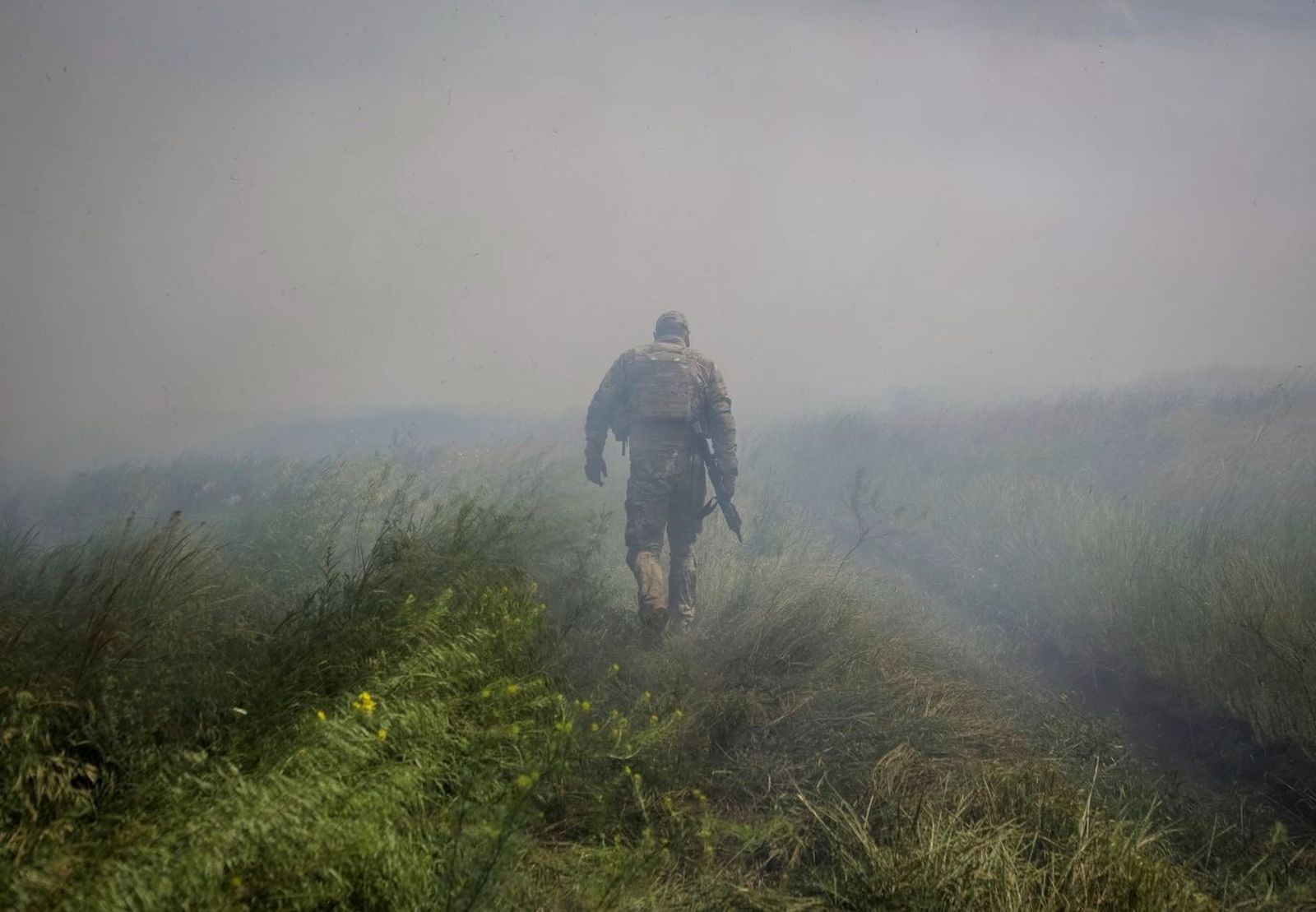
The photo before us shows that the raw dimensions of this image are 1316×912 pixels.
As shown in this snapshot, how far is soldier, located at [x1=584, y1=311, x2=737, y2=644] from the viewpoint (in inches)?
226

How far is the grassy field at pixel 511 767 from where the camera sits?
1.45 m

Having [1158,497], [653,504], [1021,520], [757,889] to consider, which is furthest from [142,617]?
[1158,497]

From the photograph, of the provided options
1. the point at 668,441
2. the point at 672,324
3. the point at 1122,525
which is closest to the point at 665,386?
the point at 668,441

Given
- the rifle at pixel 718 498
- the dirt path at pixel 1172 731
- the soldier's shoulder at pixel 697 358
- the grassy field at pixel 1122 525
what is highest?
the soldier's shoulder at pixel 697 358

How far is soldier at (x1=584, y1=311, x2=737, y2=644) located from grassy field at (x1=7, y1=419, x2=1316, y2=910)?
4.67 feet

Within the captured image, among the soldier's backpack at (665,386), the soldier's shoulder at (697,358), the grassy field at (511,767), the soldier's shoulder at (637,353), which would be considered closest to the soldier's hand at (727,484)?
the soldier's backpack at (665,386)

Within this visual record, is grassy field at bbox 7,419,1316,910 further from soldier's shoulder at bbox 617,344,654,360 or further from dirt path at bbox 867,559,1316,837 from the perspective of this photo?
soldier's shoulder at bbox 617,344,654,360

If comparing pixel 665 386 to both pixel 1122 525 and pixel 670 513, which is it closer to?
pixel 670 513

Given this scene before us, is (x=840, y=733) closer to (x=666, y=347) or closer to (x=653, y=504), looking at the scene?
(x=653, y=504)

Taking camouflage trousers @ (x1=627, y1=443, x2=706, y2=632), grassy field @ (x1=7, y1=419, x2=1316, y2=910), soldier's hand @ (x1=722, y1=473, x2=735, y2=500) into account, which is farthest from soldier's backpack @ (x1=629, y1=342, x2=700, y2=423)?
grassy field @ (x1=7, y1=419, x2=1316, y2=910)

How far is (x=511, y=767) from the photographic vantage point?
2.06 meters

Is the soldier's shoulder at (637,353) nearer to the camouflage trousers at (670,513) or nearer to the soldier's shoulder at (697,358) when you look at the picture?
the soldier's shoulder at (697,358)

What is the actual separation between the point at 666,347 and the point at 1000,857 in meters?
5.00

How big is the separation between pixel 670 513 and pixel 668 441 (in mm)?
665
